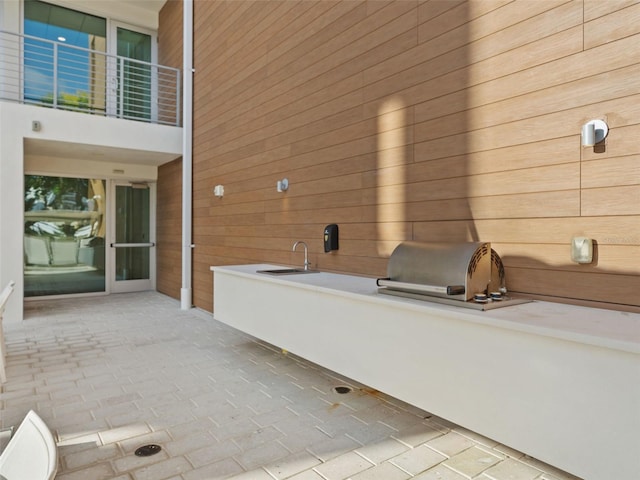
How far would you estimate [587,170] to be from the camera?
6.98 feet

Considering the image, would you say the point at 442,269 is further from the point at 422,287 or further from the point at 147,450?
the point at 147,450

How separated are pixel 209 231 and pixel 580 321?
524 cm

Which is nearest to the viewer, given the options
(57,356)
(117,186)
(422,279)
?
(422,279)

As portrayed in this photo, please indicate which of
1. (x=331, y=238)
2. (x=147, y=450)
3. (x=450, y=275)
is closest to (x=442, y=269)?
(x=450, y=275)

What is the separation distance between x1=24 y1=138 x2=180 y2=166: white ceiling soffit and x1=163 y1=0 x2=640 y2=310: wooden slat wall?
9.24 feet

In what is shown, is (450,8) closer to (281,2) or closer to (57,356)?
(281,2)

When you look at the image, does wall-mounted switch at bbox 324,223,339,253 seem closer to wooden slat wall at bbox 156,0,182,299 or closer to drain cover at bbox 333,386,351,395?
drain cover at bbox 333,386,351,395

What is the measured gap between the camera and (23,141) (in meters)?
5.86

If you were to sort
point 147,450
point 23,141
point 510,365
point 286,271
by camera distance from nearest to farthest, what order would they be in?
point 510,365 < point 147,450 < point 286,271 < point 23,141

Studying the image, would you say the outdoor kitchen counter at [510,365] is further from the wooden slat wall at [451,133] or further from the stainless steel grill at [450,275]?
the wooden slat wall at [451,133]

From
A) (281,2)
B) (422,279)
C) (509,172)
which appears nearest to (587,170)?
(509,172)

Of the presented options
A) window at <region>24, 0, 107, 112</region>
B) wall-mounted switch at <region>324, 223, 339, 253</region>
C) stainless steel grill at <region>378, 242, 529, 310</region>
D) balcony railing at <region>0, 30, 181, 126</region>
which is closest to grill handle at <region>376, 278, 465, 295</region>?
stainless steel grill at <region>378, 242, 529, 310</region>

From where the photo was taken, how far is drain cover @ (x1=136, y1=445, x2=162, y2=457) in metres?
2.35

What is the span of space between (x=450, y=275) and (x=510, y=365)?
0.56 meters
